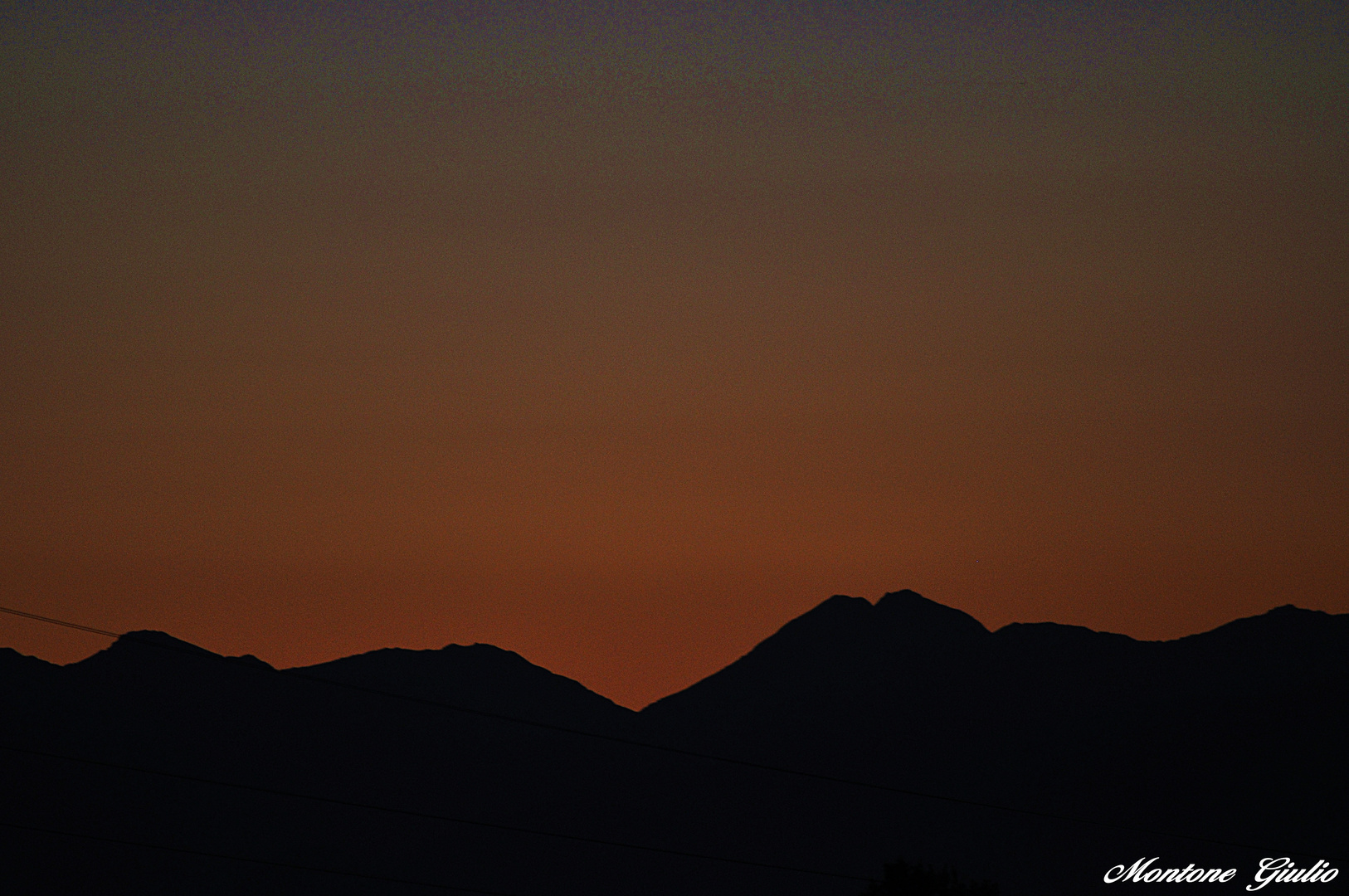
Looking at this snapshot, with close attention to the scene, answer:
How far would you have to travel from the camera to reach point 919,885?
61781mm

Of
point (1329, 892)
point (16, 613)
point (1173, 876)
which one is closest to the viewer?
point (16, 613)

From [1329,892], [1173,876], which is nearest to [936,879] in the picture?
[1173,876]

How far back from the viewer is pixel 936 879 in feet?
203

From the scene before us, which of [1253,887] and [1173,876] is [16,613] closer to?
[1173,876]

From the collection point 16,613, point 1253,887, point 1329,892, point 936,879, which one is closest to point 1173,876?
point 1253,887

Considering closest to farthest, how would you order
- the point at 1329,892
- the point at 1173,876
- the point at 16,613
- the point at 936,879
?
the point at 16,613
the point at 1173,876
the point at 936,879
the point at 1329,892

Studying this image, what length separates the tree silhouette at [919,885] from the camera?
201ft

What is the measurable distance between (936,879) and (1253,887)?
11.4 meters

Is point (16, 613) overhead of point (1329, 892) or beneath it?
beneath

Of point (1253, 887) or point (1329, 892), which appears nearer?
point (1253, 887)

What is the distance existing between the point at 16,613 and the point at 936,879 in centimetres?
3824

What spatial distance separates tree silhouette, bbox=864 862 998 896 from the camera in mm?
61312

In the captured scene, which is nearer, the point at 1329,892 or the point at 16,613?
the point at 16,613

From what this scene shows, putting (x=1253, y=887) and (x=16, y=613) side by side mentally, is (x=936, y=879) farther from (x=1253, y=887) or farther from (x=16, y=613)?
(x=16, y=613)
